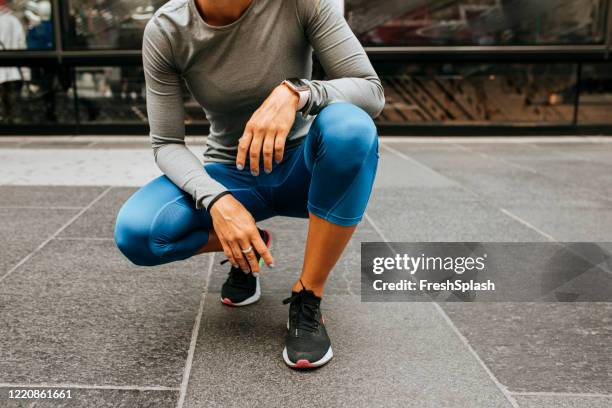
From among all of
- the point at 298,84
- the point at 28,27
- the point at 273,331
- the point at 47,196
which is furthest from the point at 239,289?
the point at 28,27

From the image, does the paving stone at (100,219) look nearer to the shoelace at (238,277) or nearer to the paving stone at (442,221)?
the shoelace at (238,277)

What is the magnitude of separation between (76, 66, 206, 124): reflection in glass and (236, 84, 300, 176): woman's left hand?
5.40m

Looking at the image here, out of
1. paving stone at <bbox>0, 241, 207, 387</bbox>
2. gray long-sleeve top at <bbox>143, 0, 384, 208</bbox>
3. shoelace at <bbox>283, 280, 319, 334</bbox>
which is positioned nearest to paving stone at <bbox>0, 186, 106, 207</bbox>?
paving stone at <bbox>0, 241, 207, 387</bbox>

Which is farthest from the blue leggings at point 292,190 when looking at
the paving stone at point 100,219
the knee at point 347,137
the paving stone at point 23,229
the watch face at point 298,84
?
the paving stone at point 100,219

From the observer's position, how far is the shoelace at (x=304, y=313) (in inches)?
82.6

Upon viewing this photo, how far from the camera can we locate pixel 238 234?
1.86 meters

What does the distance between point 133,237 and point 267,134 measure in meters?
0.58

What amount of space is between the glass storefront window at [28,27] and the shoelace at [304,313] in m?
6.15

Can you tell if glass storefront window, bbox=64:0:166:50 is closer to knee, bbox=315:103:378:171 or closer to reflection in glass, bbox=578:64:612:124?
reflection in glass, bbox=578:64:612:124

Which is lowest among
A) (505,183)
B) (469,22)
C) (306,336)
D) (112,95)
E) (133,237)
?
(505,183)

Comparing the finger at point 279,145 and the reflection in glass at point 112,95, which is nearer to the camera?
the finger at point 279,145

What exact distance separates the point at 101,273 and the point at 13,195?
205 cm

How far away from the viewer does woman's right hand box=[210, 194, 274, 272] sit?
6.13 feet

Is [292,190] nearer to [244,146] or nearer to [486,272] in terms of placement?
[244,146]
